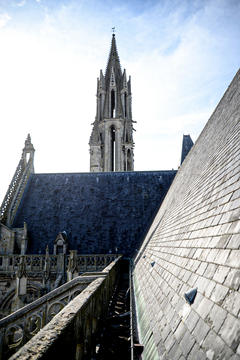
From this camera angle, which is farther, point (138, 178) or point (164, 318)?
point (138, 178)

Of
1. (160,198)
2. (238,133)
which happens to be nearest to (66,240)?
(160,198)

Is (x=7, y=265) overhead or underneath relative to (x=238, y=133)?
underneath

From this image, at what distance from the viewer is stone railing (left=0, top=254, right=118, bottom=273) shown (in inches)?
612

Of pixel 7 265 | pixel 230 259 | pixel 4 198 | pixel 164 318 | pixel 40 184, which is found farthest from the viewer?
pixel 40 184

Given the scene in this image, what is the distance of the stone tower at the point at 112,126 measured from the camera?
30.5 metres

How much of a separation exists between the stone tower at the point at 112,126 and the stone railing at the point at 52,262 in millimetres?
14555

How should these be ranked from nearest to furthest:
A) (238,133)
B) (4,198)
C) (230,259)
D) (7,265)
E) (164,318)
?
(230,259), (164,318), (238,133), (7,265), (4,198)

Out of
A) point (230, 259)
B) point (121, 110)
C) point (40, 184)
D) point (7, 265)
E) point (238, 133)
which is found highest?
point (121, 110)

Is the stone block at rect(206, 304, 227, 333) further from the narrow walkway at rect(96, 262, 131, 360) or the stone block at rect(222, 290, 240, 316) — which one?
the narrow walkway at rect(96, 262, 131, 360)

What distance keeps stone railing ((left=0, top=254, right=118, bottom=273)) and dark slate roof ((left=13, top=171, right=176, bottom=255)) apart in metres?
0.96

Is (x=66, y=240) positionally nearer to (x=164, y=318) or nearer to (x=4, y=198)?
(x=4, y=198)

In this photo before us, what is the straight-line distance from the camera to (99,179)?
22.3 m

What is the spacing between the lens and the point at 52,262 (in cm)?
1627

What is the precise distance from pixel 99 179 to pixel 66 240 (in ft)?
22.2
